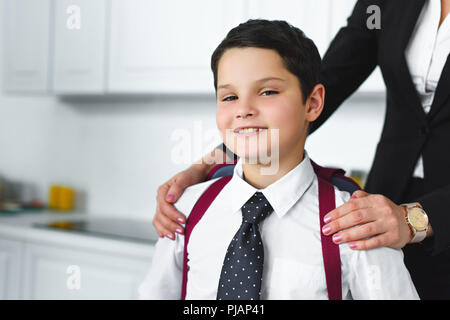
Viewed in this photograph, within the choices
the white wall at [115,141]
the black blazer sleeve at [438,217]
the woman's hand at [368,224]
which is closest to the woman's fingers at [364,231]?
the woman's hand at [368,224]

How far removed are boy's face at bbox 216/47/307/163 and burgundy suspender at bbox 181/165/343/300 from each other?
99 millimetres

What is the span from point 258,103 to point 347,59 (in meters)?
0.38

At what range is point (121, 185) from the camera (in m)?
2.48

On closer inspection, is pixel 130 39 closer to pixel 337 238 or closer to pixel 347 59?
pixel 347 59

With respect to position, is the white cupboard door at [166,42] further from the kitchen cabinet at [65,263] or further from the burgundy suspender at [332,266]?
the burgundy suspender at [332,266]

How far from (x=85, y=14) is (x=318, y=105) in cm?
163

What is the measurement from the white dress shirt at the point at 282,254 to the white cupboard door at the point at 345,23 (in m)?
0.93

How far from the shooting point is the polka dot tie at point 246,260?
2.42 feet

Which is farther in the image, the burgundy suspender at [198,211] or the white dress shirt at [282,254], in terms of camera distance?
the burgundy suspender at [198,211]

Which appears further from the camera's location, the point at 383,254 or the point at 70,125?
the point at 70,125

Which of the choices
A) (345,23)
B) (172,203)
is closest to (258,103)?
(172,203)

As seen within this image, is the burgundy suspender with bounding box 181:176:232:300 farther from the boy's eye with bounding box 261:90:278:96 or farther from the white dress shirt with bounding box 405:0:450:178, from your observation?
the white dress shirt with bounding box 405:0:450:178
